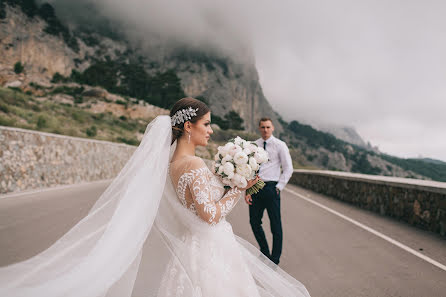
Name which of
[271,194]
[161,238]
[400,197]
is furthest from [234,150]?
[400,197]

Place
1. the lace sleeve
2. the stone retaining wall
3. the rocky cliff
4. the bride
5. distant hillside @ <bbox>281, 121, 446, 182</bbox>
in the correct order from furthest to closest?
distant hillside @ <bbox>281, 121, 446, 182</bbox>, the rocky cliff, the stone retaining wall, the lace sleeve, the bride

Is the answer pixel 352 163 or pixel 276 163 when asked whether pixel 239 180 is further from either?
pixel 352 163

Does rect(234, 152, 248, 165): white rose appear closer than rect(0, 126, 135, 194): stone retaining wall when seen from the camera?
Yes

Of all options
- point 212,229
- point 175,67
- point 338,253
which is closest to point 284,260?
point 338,253

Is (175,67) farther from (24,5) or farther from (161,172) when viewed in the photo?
(161,172)

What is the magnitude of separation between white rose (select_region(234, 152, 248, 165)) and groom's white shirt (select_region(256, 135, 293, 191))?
231 cm

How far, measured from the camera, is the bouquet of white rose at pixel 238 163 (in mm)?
2451

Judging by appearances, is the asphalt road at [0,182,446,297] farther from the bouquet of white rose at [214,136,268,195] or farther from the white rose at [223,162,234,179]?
the white rose at [223,162,234,179]

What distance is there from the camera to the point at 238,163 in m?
2.48

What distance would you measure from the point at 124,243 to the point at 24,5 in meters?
109

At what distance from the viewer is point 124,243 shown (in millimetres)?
2146

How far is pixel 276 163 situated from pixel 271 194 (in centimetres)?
55

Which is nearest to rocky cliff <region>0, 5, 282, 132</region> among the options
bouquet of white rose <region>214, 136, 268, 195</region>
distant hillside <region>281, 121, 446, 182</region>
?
distant hillside <region>281, 121, 446, 182</region>

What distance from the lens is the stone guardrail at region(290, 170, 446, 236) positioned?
24.0ft
